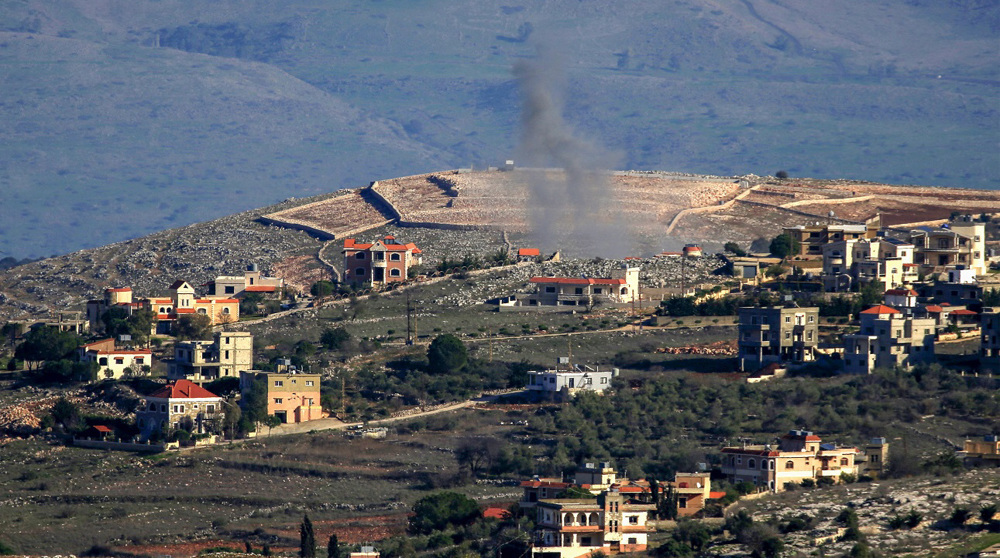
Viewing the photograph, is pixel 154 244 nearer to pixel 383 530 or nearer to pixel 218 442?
pixel 218 442

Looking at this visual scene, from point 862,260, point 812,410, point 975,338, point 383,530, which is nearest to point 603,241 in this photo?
point 862,260

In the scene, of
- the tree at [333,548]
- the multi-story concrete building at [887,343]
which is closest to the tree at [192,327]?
the multi-story concrete building at [887,343]

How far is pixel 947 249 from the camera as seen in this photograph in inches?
4518

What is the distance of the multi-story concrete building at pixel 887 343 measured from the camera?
309 feet

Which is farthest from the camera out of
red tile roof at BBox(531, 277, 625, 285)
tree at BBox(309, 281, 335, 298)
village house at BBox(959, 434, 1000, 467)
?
tree at BBox(309, 281, 335, 298)

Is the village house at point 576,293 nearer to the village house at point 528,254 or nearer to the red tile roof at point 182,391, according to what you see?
the village house at point 528,254

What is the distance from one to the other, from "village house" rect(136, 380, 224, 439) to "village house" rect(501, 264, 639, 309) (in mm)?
23700

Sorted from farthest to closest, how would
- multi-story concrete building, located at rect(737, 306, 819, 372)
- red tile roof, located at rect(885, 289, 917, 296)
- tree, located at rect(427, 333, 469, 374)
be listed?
red tile roof, located at rect(885, 289, 917, 296) < tree, located at rect(427, 333, 469, 374) < multi-story concrete building, located at rect(737, 306, 819, 372)

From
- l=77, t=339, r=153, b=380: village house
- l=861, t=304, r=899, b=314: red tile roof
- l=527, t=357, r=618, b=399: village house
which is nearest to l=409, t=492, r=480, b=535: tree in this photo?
l=527, t=357, r=618, b=399: village house

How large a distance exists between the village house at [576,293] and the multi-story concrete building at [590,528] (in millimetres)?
42826

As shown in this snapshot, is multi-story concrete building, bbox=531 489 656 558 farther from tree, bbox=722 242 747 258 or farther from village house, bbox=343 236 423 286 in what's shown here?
tree, bbox=722 242 747 258

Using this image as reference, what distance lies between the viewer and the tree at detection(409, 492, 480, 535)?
75.6 meters

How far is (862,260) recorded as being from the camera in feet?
363

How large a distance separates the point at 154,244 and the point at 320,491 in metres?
62.4
